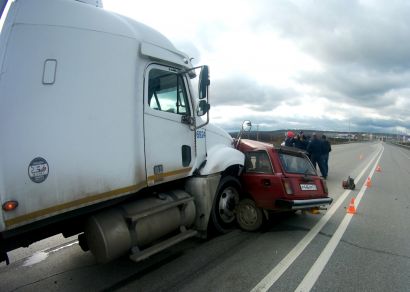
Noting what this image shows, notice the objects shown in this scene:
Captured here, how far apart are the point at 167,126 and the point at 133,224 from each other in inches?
52.9

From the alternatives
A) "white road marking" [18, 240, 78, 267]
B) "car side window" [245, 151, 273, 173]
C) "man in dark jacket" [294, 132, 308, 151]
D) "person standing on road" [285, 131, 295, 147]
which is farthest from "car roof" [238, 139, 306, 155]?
"man in dark jacket" [294, 132, 308, 151]

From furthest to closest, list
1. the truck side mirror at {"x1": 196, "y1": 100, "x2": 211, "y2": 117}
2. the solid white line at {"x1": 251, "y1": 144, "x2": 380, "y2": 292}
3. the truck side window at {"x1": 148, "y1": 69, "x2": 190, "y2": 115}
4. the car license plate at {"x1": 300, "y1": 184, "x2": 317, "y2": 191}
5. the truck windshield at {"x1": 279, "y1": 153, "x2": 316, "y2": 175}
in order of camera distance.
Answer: the truck windshield at {"x1": 279, "y1": 153, "x2": 316, "y2": 175}, the car license plate at {"x1": 300, "y1": 184, "x2": 317, "y2": 191}, the truck side mirror at {"x1": 196, "y1": 100, "x2": 211, "y2": 117}, the truck side window at {"x1": 148, "y1": 69, "x2": 190, "y2": 115}, the solid white line at {"x1": 251, "y1": 144, "x2": 380, "y2": 292}

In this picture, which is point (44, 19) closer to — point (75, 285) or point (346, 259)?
point (75, 285)

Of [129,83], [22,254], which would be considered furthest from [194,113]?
[22,254]

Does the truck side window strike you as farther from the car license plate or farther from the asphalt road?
the car license plate

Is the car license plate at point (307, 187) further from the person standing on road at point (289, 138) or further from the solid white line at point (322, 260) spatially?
the person standing on road at point (289, 138)

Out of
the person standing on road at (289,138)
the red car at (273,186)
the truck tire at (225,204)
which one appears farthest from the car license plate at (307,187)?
the person standing on road at (289,138)

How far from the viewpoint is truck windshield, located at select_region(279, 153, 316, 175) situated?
596cm

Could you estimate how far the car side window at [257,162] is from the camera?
5.85 metres

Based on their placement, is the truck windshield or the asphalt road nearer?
the asphalt road

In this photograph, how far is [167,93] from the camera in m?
4.50

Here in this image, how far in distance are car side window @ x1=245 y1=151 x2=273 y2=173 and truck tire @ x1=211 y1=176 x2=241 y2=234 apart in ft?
1.56

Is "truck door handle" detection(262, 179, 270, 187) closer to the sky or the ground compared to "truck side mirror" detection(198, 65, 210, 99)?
closer to the ground

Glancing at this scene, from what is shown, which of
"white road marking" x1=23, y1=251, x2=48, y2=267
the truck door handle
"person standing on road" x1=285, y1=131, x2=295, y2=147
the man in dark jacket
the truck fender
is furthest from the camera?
the man in dark jacket
